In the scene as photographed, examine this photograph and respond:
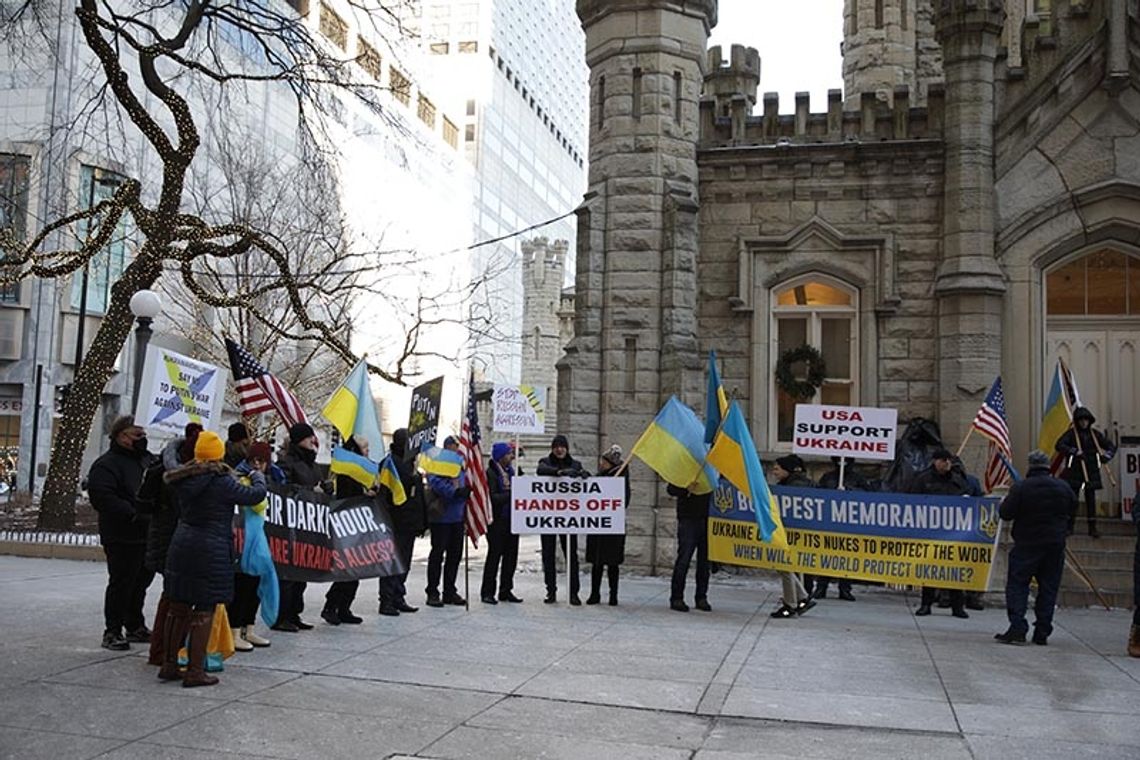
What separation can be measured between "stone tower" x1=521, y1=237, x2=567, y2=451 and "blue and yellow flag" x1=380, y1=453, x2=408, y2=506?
58.0 m

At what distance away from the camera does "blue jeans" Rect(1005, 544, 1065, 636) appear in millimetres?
10594

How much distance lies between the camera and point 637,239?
16.5 m

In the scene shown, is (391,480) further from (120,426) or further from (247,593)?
(120,426)

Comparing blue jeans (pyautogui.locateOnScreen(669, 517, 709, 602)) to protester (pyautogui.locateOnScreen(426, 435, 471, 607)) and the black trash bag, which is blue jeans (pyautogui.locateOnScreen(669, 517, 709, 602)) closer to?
protester (pyautogui.locateOnScreen(426, 435, 471, 607))

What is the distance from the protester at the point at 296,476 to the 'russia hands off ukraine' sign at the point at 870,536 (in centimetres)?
467

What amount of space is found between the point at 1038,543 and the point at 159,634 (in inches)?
316

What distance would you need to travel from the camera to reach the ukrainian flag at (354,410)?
36.2 ft

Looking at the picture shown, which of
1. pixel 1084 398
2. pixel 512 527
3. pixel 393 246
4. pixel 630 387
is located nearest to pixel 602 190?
pixel 630 387

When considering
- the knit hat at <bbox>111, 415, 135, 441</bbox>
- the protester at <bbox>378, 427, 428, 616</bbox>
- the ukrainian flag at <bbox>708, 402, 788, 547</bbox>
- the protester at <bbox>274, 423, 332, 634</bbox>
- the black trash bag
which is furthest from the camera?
the black trash bag

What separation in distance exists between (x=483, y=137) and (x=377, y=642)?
81.6 meters

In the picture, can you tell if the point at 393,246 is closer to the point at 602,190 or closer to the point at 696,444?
the point at 602,190

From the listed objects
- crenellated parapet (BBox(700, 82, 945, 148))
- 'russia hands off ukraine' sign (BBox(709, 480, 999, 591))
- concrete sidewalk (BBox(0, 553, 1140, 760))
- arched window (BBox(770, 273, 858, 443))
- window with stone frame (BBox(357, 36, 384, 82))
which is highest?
window with stone frame (BBox(357, 36, 384, 82))

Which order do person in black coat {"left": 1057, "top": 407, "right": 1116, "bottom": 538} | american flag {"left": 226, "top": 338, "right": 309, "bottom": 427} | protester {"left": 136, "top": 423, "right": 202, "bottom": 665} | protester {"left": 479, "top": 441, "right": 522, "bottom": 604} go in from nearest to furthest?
protester {"left": 136, "top": 423, "right": 202, "bottom": 665}, american flag {"left": 226, "top": 338, "right": 309, "bottom": 427}, protester {"left": 479, "top": 441, "right": 522, "bottom": 604}, person in black coat {"left": 1057, "top": 407, "right": 1116, "bottom": 538}

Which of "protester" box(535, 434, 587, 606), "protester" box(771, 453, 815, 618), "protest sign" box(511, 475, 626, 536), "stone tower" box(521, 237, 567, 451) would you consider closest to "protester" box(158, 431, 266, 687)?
"protest sign" box(511, 475, 626, 536)
